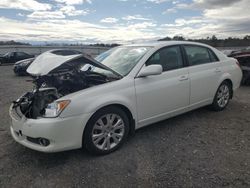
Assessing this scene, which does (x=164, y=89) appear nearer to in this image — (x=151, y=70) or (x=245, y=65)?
(x=151, y=70)

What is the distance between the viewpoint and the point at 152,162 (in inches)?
134

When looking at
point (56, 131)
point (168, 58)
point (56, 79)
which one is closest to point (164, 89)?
point (168, 58)

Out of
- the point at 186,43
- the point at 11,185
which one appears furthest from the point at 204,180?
the point at 186,43

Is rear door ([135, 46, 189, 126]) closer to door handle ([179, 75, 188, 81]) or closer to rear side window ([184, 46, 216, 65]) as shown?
door handle ([179, 75, 188, 81])

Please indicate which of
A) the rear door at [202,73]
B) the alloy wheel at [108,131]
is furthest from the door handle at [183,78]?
the alloy wheel at [108,131]

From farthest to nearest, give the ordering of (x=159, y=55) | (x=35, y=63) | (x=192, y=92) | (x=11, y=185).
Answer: (x=192, y=92) → (x=159, y=55) → (x=35, y=63) → (x=11, y=185)

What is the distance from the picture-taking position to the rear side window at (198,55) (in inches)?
190

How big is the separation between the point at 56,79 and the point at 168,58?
77.1 inches

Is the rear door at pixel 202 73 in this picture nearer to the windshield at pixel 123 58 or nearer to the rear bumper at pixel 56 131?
the windshield at pixel 123 58

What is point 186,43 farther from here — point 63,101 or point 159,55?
point 63,101

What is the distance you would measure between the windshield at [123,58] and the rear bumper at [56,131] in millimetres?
1141

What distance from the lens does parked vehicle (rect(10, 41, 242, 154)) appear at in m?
3.27

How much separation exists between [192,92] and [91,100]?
2.20 meters

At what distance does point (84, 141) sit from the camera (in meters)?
3.44
